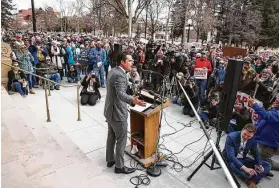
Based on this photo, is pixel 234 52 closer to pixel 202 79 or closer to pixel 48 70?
pixel 202 79

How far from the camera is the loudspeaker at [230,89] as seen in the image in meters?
3.15

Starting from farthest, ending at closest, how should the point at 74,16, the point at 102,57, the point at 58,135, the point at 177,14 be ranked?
1. the point at 74,16
2. the point at 177,14
3. the point at 102,57
4. the point at 58,135

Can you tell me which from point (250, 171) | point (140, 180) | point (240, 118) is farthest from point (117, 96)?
point (240, 118)

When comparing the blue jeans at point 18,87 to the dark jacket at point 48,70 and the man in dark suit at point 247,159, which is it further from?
the man in dark suit at point 247,159

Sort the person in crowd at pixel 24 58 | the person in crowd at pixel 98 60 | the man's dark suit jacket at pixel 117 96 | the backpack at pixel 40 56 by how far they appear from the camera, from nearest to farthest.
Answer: the man's dark suit jacket at pixel 117 96 < the person in crowd at pixel 24 58 < the backpack at pixel 40 56 < the person in crowd at pixel 98 60

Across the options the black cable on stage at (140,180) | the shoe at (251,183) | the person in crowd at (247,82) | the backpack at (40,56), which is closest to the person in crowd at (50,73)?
the backpack at (40,56)

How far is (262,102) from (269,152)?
7.08 ft

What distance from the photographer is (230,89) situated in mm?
3229

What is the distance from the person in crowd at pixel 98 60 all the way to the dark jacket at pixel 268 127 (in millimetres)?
6727

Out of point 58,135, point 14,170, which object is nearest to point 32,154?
point 14,170

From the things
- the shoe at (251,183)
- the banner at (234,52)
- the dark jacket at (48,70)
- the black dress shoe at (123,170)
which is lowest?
the shoe at (251,183)

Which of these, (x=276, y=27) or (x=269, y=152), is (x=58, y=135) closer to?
(x=269, y=152)

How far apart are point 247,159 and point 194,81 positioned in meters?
3.84

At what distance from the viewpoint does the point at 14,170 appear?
289 centimetres
